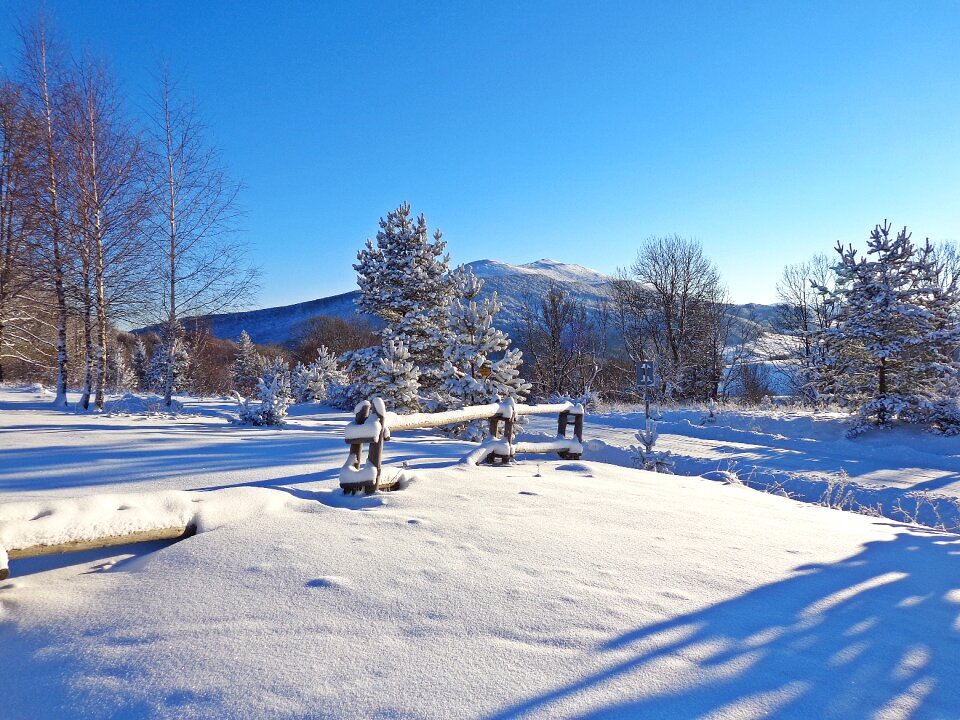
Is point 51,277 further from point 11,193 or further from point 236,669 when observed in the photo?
point 236,669

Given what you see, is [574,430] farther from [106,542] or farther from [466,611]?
[106,542]

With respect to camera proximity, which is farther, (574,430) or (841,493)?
(841,493)

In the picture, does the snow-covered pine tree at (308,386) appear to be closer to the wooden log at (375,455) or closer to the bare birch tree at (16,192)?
the bare birch tree at (16,192)

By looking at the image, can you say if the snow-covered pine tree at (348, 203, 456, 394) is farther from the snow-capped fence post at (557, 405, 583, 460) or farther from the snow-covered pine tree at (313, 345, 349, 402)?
the snow-capped fence post at (557, 405, 583, 460)

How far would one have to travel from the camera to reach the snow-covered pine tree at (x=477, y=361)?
1304cm

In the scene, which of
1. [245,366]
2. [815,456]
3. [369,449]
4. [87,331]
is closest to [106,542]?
[369,449]

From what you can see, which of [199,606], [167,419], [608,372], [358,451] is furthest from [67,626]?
[608,372]

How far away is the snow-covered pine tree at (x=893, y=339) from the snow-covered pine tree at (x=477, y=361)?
40.3 feet

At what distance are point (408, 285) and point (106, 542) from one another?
53.2ft

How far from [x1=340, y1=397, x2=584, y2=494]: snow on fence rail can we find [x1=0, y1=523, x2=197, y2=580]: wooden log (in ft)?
4.10

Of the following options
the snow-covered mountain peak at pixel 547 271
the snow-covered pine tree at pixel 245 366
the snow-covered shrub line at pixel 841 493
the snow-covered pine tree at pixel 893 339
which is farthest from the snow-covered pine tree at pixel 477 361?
the snow-covered mountain peak at pixel 547 271

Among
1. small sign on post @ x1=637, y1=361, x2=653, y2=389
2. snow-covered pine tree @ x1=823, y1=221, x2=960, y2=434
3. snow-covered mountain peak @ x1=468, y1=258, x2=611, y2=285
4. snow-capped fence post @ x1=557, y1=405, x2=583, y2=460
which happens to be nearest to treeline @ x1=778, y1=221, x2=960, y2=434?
snow-covered pine tree @ x1=823, y1=221, x2=960, y2=434

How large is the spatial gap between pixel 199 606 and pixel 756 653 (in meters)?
2.45

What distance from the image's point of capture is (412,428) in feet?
15.3
